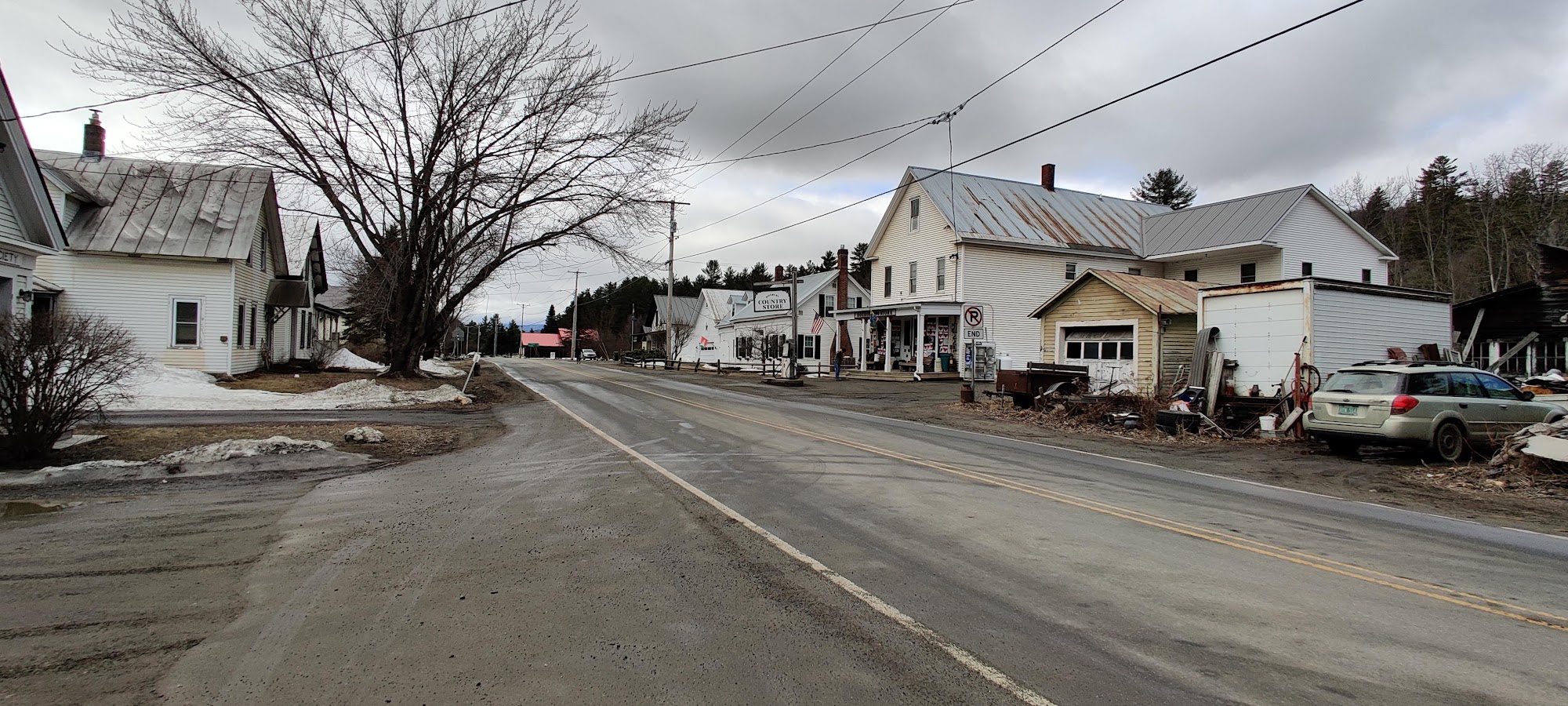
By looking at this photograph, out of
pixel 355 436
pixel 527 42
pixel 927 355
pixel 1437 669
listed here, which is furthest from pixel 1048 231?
pixel 1437 669

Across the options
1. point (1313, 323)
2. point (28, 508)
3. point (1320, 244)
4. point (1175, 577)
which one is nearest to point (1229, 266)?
point (1320, 244)

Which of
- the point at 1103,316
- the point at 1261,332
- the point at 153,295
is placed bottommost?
the point at 1261,332

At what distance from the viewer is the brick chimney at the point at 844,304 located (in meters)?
44.0

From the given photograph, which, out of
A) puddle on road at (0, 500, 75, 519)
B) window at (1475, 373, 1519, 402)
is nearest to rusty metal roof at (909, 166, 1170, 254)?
window at (1475, 373, 1519, 402)

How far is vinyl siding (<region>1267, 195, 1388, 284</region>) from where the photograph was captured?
32.5 meters

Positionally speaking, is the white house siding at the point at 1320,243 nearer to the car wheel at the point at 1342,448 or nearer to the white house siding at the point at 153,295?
the car wheel at the point at 1342,448

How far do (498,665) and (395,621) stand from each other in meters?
1.04

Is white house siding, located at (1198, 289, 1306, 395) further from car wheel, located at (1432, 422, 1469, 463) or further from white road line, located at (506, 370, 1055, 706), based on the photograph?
white road line, located at (506, 370, 1055, 706)

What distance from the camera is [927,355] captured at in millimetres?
35812

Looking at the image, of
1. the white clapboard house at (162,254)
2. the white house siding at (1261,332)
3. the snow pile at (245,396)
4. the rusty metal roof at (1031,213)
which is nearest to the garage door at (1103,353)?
the white house siding at (1261,332)

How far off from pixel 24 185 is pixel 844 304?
3663 centimetres

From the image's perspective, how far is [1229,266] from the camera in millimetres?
34375

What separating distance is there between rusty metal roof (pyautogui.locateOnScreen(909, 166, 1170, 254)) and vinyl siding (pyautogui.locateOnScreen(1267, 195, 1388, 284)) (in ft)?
21.5

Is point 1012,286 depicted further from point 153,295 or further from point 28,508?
point 28,508
